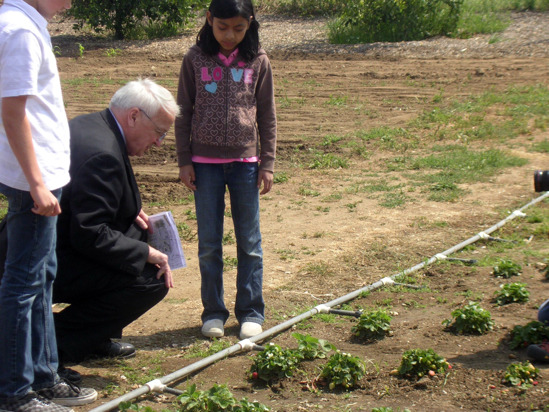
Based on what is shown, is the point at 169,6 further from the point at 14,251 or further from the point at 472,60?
the point at 14,251

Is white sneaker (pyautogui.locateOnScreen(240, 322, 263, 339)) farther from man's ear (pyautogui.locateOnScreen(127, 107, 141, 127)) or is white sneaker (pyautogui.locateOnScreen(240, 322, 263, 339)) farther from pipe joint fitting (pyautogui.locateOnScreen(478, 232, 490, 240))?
pipe joint fitting (pyautogui.locateOnScreen(478, 232, 490, 240))

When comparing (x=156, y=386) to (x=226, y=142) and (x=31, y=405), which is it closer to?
(x=31, y=405)

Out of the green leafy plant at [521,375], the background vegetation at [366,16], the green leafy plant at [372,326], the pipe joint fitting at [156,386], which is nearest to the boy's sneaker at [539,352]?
the green leafy plant at [521,375]

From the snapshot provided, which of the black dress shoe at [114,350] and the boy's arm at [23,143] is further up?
the boy's arm at [23,143]

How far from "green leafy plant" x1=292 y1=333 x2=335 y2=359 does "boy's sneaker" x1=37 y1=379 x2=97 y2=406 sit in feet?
3.78

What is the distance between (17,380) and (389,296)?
2795 millimetres

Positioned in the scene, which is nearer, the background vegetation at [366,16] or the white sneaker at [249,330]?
the white sneaker at [249,330]

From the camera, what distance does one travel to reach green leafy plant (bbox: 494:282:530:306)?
4.76m

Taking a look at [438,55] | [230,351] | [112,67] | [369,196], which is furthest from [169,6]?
[230,351]

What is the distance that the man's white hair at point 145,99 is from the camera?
3820 mm

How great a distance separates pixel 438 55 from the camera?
50.1ft

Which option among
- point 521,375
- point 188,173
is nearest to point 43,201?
point 188,173

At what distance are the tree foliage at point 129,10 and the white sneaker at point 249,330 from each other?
16272mm

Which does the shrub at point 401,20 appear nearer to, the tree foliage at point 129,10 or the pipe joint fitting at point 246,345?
the tree foliage at point 129,10
